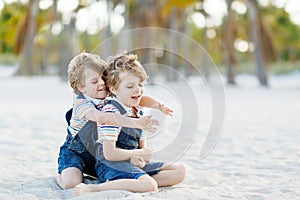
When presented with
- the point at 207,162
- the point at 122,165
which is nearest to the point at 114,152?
the point at 122,165

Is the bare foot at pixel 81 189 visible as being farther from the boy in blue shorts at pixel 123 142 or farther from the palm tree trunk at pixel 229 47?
the palm tree trunk at pixel 229 47

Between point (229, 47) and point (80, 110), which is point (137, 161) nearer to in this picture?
point (80, 110)

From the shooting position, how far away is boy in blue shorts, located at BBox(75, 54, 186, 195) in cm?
296

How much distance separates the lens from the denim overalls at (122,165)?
A: 3047mm

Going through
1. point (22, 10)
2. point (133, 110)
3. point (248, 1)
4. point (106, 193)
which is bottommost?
point (106, 193)

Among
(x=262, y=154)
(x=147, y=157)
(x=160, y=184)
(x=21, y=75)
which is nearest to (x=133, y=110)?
(x=147, y=157)

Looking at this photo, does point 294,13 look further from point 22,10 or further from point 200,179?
point 200,179

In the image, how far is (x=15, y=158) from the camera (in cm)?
429

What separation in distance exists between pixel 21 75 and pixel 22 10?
35.5ft

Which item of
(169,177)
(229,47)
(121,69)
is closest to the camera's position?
(121,69)

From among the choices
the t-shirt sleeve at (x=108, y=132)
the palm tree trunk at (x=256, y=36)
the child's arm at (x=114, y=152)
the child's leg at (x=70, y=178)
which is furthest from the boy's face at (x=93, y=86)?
the palm tree trunk at (x=256, y=36)

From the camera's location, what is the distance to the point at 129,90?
3.04 metres

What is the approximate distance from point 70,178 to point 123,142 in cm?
40

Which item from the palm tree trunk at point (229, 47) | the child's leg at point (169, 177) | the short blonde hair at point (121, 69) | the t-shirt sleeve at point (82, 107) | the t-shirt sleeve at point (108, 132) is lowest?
the child's leg at point (169, 177)
